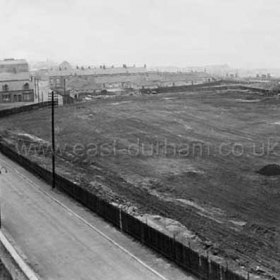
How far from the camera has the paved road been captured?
18969 mm

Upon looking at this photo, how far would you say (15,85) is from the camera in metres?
88.2

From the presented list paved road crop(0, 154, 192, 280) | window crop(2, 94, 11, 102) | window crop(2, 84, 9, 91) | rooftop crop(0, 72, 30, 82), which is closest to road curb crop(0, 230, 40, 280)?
paved road crop(0, 154, 192, 280)

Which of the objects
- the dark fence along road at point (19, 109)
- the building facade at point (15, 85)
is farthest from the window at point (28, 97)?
the dark fence along road at point (19, 109)

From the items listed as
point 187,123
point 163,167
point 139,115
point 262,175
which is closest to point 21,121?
point 139,115

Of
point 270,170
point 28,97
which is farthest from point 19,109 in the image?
point 270,170

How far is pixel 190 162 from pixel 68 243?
57.4ft

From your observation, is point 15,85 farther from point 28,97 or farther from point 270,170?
point 270,170

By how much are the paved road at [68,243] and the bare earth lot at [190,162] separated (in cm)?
252

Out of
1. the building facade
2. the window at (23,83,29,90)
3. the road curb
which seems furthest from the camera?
the window at (23,83,29,90)

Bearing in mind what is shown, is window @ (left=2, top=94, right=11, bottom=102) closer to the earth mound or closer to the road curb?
the earth mound

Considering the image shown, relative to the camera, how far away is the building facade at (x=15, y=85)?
87.4 meters

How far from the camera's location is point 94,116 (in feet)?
207

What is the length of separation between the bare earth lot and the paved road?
252 centimetres

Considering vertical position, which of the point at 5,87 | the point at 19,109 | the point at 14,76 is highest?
the point at 14,76
